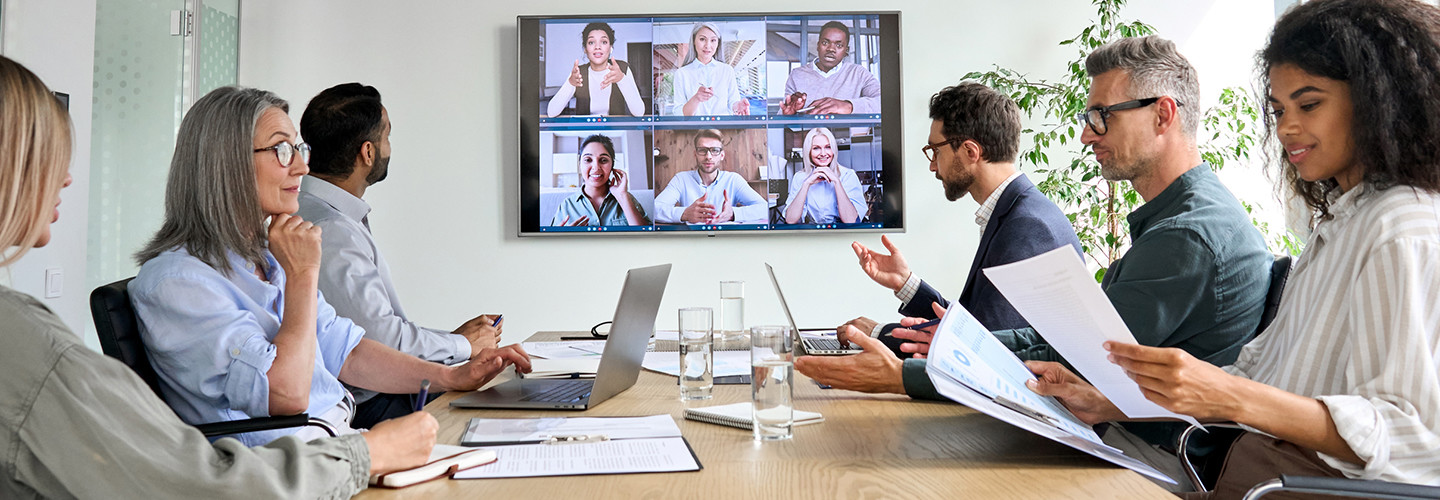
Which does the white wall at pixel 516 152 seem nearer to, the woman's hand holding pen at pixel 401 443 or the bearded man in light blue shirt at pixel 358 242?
the bearded man in light blue shirt at pixel 358 242

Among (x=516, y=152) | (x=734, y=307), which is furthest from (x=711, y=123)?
(x=734, y=307)

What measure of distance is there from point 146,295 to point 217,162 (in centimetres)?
26

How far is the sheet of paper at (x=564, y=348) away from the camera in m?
2.46

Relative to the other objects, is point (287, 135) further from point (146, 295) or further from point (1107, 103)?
point (1107, 103)

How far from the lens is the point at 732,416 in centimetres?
148

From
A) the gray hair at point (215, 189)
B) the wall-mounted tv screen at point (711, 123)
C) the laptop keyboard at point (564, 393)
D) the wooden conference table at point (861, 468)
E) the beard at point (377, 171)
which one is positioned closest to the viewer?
the wooden conference table at point (861, 468)

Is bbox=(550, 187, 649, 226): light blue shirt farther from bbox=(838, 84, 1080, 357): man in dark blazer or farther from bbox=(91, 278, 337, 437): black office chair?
bbox=(91, 278, 337, 437): black office chair

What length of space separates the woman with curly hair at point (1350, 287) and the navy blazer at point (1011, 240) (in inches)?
33.2

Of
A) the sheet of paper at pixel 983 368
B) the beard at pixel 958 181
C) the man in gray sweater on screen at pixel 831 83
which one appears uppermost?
the man in gray sweater on screen at pixel 831 83

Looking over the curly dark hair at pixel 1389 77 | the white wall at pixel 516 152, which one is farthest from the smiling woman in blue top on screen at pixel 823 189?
the curly dark hair at pixel 1389 77

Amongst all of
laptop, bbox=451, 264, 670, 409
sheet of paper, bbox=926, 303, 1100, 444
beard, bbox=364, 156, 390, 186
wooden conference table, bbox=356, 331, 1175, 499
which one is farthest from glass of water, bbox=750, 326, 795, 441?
beard, bbox=364, 156, 390, 186

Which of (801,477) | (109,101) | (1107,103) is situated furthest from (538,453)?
(109,101)

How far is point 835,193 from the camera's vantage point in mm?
4348

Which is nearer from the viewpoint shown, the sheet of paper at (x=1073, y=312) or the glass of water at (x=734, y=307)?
the sheet of paper at (x=1073, y=312)
